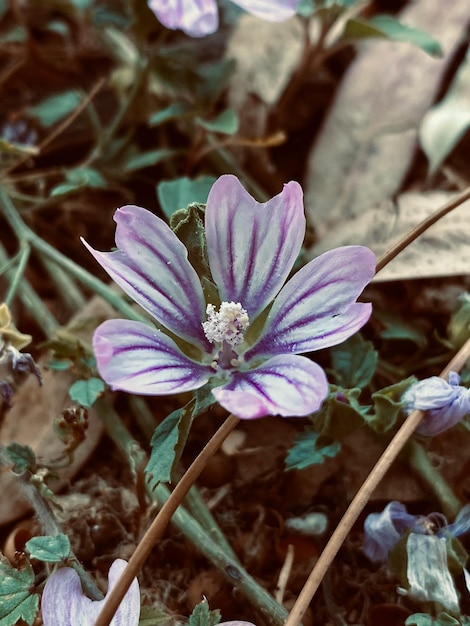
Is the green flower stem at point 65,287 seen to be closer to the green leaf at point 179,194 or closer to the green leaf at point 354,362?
the green leaf at point 179,194

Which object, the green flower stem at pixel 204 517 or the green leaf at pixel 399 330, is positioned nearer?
the green flower stem at pixel 204 517

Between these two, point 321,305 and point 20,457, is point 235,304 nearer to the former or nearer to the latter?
point 321,305

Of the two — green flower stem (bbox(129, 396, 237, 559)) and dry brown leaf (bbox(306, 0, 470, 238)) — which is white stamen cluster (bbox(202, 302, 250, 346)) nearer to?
green flower stem (bbox(129, 396, 237, 559))

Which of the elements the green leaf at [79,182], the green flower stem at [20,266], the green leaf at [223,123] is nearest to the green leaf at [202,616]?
the green flower stem at [20,266]

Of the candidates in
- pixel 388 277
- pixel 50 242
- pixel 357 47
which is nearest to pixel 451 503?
pixel 388 277

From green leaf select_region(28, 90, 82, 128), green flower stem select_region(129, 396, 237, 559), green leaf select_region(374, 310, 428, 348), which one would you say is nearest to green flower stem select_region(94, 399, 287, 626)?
green flower stem select_region(129, 396, 237, 559)

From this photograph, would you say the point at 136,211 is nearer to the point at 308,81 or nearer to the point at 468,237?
the point at 468,237
